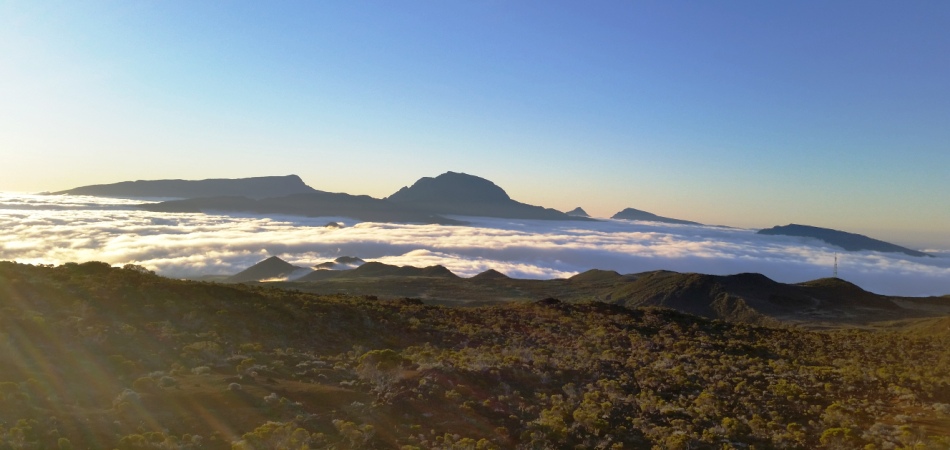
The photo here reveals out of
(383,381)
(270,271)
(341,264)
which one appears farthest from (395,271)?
(383,381)

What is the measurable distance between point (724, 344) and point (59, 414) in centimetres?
2186

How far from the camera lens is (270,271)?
373 feet

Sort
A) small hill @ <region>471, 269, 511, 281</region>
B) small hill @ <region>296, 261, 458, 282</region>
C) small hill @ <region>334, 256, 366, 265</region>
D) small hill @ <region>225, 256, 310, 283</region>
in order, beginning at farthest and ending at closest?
small hill @ <region>334, 256, 366, 265</region>, small hill @ <region>225, 256, 310, 283</region>, small hill @ <region>296, 261, 458, 282</region>, small hill @ <region>471, 269, 511, 281</region>

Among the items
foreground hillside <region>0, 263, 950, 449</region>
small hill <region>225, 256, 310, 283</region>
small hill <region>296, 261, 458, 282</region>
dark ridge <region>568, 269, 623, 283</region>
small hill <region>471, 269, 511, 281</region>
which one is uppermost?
foreground hillside <region>0, 263, 950, 449</region>

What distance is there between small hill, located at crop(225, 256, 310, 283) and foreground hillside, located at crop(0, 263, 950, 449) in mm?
90467

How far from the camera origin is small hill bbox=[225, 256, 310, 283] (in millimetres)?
110750

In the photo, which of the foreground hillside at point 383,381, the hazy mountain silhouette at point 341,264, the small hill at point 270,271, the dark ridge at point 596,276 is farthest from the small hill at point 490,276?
the foreground hillside at point 383,381

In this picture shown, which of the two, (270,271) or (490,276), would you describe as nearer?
(490,276)

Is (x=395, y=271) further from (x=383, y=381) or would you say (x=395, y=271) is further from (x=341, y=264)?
(x=383, y=381)

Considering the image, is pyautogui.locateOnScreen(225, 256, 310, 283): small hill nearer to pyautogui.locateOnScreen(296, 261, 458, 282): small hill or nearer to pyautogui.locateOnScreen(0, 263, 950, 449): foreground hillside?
pyautogui.locateOnScreen(296, 261, 458, 282): small hill

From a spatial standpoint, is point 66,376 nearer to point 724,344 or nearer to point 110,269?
point 110,269

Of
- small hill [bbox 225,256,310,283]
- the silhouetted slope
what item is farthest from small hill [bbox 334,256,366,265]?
the silhouetted slope

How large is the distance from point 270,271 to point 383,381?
356 feet

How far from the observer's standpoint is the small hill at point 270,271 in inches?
4360
